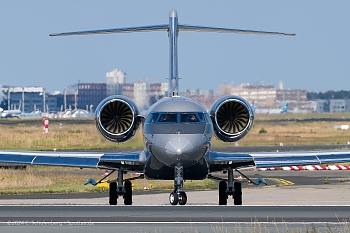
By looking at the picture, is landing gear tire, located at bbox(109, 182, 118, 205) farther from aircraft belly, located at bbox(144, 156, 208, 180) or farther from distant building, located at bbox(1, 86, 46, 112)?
distant building, located at bbox(1, 86, 46, 112)

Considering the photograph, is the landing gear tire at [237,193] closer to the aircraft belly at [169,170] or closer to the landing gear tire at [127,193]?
the aircraft belly at [169,170]

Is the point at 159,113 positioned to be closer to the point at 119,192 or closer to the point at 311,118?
the point at 119,192

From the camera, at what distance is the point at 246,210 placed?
66.5 ft

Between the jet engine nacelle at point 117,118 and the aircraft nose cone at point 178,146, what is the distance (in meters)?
2.72

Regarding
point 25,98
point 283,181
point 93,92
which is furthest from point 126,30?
point 25,98

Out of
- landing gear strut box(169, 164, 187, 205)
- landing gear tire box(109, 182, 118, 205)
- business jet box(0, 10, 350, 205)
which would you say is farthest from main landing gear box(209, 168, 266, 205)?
landing gear tire box(109, 182, 118, 205)

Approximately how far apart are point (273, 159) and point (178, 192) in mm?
3563

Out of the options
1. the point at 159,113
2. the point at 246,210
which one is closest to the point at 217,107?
the point at 159,113

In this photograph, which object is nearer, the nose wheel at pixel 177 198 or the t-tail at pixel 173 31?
the nose wheel at pixel 177 198

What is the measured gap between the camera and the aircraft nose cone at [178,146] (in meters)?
22.1

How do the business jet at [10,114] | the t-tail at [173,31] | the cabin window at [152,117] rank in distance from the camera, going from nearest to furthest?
the cabin window at [152,117] < the t-tail at [173,31] < the business jet at [10,114]

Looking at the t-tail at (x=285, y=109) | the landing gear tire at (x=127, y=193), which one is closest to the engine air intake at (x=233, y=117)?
the landing gear tire at (x=127, y=193)

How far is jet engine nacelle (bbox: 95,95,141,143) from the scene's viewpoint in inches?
976

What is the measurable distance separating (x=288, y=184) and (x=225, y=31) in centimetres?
992
